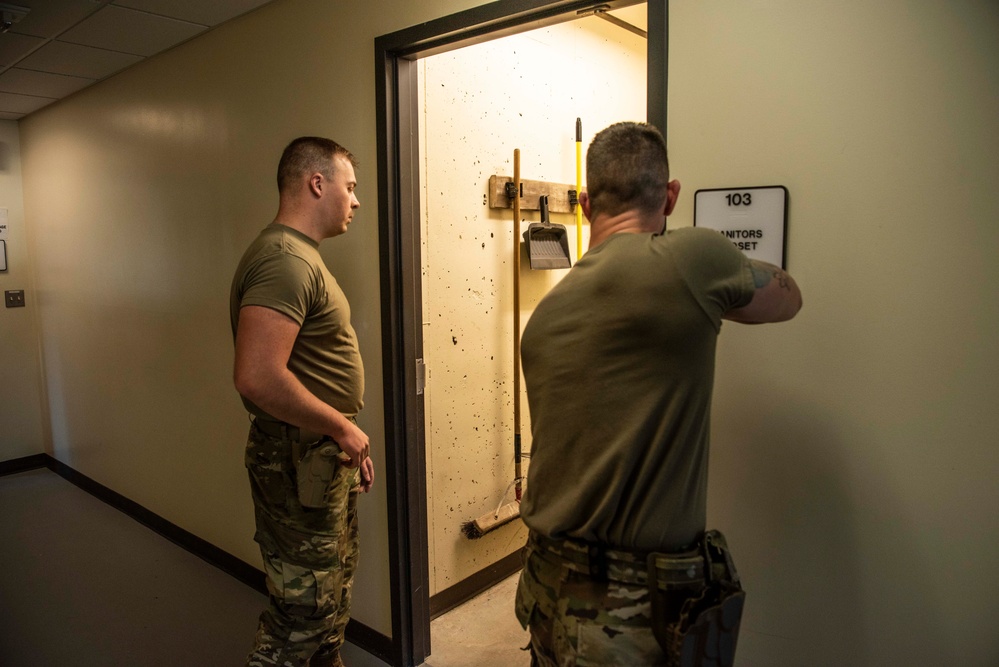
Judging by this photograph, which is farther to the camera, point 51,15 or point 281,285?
point 51,15

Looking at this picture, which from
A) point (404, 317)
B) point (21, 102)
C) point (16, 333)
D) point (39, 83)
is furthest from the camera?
point (16, 333)

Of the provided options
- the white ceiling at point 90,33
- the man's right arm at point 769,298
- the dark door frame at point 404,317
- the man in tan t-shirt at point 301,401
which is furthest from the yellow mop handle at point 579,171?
the man's right arm at point 769,298

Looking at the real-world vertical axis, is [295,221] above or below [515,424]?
above

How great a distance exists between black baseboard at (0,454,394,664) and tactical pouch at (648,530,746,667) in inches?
61.2


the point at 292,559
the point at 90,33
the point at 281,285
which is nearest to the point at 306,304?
the point at 281,285

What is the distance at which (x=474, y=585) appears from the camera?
297 cm

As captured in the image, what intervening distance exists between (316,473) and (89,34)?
2.31 metres

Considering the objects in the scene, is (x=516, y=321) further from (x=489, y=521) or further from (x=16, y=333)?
(x=16, y=333)

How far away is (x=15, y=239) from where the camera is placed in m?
4.72

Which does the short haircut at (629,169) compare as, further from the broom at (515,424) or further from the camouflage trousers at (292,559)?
the broom at (515,424)

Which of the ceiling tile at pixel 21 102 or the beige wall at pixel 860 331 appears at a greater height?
the ceiling tile at pixel 21 102

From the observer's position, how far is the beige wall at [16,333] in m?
4.68

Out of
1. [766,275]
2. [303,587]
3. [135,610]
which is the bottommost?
[135,610]

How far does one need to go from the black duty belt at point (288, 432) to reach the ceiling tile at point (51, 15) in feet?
5.77
